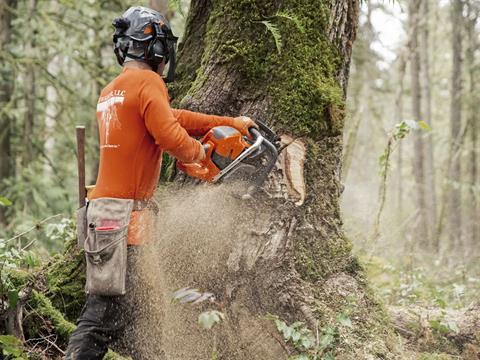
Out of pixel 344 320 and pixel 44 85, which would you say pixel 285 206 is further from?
pixel 44 85

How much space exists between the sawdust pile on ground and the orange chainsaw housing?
250 mm

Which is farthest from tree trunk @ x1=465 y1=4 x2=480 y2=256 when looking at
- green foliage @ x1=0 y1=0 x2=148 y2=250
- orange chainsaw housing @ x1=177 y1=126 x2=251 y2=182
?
orange chainsaw housing @ x1=177 y1=126 x2=251 y2=182

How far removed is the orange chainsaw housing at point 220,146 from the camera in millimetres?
3518

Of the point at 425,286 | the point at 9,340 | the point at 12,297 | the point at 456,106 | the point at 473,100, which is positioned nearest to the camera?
the point at 9,340

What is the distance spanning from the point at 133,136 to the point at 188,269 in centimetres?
107

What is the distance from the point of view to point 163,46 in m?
3.54

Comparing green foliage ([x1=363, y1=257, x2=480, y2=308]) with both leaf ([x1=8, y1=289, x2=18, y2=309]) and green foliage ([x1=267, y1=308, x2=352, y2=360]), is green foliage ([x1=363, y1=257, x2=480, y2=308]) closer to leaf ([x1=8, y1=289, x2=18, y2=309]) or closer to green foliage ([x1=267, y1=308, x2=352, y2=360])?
green foliage ([x1=267, y1=308, x2=352, y2=360])

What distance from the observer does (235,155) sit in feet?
11.6

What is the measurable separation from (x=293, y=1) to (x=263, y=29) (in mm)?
294

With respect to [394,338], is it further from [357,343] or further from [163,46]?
[163,46]

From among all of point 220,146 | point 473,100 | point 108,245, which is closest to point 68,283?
point 108,245

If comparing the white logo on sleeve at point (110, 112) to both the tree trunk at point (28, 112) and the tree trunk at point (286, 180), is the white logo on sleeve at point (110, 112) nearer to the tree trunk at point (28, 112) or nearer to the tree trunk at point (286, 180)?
the tree trunk at point (286, 180)

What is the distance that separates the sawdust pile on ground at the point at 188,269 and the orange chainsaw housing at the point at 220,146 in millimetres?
250

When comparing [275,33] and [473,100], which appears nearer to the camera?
[275,33]
